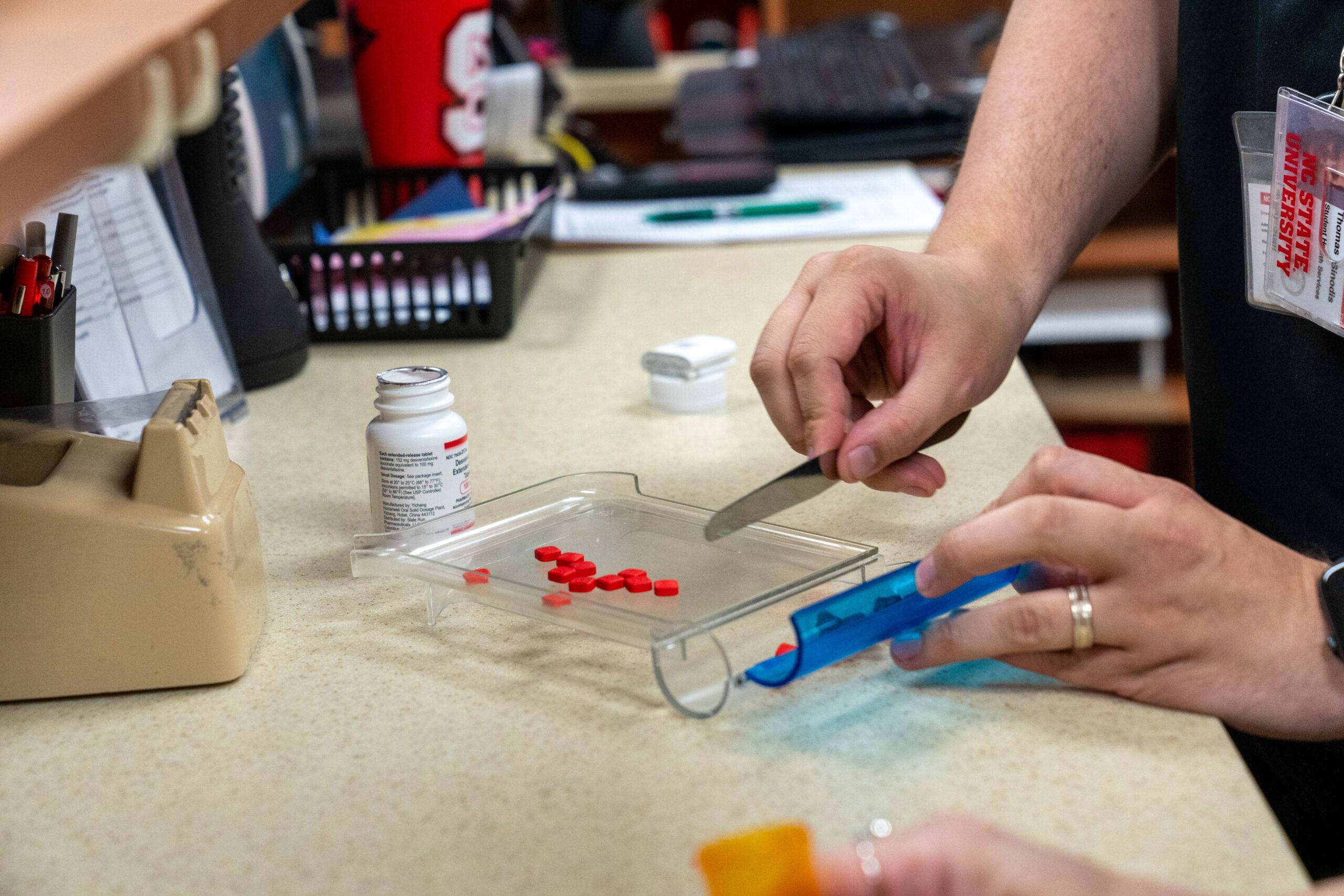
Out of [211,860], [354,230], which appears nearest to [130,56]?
[211,860]

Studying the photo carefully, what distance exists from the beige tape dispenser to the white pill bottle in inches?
4.6

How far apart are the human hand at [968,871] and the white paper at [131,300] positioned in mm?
597

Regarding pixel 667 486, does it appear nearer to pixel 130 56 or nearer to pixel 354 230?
pixel 130 56

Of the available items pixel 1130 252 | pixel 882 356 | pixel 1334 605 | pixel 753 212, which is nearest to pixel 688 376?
pixel 882 356

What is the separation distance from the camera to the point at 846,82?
2062mm

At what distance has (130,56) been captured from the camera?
333mm

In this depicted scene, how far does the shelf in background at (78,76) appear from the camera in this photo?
0.96ft

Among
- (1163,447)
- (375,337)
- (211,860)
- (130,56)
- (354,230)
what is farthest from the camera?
(1163,447)

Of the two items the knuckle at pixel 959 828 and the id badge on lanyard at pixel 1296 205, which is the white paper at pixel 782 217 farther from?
the knuckle at pixel 959 828

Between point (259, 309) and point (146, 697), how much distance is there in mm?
512

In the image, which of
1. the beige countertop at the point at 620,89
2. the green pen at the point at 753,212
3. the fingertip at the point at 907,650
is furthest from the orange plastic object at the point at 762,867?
Answer: the beige countertop at the point at 620,89

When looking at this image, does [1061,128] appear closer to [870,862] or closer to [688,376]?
[688,376]

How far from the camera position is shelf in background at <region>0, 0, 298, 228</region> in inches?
11.5

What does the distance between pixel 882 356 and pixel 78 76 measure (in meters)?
0.56
